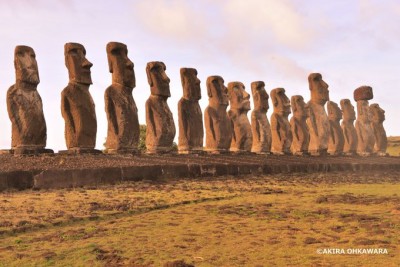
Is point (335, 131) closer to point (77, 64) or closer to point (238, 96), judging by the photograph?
point (238, 96)

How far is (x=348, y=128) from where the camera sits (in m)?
24.2

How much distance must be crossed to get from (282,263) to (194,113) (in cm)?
Answer: 1175

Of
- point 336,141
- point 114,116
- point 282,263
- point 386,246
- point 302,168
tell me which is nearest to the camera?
point 282,263

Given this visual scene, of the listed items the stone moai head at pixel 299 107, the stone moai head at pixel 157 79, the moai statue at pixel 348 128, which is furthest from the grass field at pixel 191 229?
the moai statue at pixel 348 128

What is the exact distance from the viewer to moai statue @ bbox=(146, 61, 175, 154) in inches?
535

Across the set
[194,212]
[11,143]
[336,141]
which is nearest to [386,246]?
[194,212]

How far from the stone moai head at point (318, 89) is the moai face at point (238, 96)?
5317mm

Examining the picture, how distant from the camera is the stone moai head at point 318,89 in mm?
22344

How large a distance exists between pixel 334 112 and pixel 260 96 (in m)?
5.65

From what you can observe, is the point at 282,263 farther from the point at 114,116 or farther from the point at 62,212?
the point at 114,116

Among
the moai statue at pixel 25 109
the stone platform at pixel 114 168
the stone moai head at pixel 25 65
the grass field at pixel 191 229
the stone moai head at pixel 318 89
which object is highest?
the stone moai head at pixel 318 89

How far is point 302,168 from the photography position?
56.2 ft

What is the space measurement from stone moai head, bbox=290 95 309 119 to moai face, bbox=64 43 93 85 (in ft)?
38.7

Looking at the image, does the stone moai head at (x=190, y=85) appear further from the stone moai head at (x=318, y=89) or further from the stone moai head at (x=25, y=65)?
the stone moai head at (x=318, y=89)
